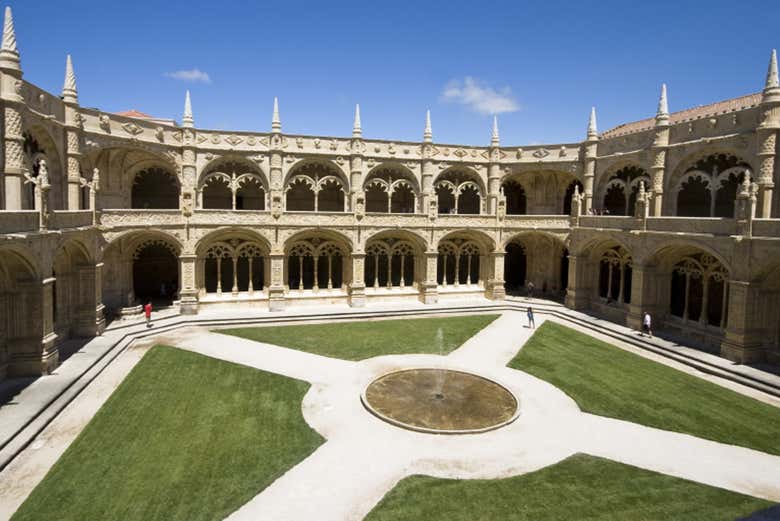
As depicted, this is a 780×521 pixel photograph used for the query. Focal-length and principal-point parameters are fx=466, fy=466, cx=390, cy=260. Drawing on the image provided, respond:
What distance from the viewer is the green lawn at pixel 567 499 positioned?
10086 millimetres

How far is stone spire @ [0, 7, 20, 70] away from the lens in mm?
17328

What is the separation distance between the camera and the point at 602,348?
22953 millimetres

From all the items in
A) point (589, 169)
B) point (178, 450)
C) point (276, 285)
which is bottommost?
point (178, 450)

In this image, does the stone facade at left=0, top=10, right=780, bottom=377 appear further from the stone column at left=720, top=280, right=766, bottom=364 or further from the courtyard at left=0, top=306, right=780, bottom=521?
the courtyard at left=0, top=306, right=780, bottom=521

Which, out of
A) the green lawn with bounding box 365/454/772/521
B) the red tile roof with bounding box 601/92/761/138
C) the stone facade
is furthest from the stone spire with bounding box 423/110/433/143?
the green lawn with bounding box 365/454/772/521

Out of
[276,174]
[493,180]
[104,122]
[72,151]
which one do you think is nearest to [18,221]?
[72,151]

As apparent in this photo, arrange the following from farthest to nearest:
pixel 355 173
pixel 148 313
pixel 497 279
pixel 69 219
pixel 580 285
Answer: pixel 497 279
pixel 355 173
pixel 580 285
pixel 148 313
pixel 69 219

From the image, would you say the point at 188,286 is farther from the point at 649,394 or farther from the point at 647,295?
the point at 647,295

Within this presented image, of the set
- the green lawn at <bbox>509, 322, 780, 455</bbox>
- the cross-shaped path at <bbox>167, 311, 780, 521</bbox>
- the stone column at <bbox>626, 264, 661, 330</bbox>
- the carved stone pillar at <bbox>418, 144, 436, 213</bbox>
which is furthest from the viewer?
the carved stone pillar at <bbox>418, 144, 436, 213</bbox>

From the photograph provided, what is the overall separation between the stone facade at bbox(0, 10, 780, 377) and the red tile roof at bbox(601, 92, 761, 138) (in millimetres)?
332

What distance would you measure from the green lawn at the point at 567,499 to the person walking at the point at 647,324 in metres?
14.0

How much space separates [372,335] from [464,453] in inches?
492

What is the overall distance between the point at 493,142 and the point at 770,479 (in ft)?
89.2

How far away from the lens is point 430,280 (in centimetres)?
3275
